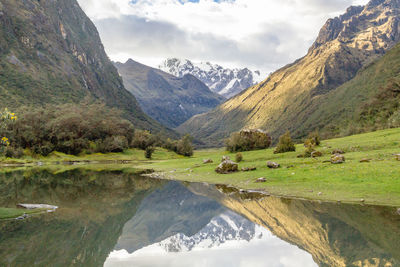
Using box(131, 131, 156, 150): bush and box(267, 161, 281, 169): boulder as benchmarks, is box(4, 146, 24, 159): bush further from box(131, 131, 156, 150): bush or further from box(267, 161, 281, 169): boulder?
box(267, 161, 281, 169): boulder

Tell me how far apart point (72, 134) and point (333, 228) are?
366 ft

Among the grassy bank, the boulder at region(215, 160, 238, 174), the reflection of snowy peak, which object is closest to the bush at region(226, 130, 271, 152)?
the grassy bank

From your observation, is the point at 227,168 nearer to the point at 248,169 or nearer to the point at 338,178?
the point at 248,169

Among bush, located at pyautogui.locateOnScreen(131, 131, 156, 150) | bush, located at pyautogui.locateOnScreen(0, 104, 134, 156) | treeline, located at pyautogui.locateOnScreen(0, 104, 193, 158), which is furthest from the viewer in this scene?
bush, located at pyautogui.locateOnScreen(131, 131, 156, 150)

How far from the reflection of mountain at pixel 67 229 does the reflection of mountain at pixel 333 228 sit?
10.7 meters

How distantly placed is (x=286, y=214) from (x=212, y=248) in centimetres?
840

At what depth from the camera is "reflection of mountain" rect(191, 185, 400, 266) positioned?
15.5 metres

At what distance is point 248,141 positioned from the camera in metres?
78.1

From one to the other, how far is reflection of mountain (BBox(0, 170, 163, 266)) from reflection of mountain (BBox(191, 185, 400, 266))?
10.7 m

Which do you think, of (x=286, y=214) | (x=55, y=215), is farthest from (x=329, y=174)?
(x=55, y=215)

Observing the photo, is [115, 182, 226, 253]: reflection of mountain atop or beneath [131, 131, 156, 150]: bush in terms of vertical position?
beneath

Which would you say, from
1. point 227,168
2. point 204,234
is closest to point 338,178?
point 204,234

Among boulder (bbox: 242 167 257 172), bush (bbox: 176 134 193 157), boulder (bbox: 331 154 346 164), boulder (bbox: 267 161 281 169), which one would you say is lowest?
bush (bbox: 176 134 193 157)

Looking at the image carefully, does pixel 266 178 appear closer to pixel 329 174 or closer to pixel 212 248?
pixel 329 174
